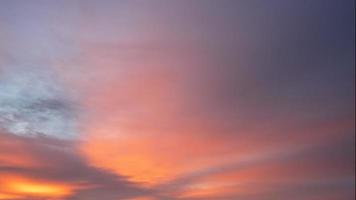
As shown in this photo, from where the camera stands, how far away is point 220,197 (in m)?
8.74

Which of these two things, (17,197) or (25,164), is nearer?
(25,164)

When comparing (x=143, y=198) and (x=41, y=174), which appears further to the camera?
(x=143, y=198)

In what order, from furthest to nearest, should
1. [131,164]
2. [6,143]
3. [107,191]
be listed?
[107,191] → [131,164] → [6,143]

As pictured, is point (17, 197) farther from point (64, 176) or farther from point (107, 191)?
point (107, 191)

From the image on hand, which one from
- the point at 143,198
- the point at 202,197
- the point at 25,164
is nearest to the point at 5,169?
the point at 25,164

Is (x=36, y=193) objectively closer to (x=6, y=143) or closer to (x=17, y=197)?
(x=17, y=197)

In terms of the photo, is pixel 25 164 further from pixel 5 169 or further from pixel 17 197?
pixel 17 197

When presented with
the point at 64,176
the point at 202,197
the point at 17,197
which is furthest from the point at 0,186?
the point at 202,197

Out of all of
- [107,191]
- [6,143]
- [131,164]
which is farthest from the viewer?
[107,191]

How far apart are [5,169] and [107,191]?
1.69 metres

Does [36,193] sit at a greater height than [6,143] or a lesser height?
lesser

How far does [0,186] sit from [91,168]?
54.1 inches

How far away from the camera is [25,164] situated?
7754 millimetres

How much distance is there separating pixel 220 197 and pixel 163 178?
1.06 meters
